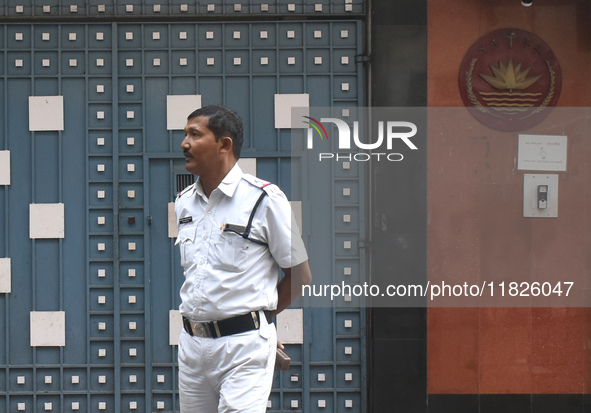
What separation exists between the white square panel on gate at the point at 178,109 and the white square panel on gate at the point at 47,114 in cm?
89

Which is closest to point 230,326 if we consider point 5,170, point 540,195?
point 5,170

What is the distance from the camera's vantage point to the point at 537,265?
5.90 meters

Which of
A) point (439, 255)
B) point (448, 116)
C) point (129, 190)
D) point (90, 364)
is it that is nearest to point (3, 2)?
point (129, 190)

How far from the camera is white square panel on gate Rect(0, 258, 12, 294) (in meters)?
5.87

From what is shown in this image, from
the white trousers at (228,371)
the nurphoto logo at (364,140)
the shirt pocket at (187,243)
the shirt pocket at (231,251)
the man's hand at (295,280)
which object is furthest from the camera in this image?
the nurphoto logo at (364,140)

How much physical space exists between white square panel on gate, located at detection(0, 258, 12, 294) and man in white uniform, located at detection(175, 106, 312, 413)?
292cm

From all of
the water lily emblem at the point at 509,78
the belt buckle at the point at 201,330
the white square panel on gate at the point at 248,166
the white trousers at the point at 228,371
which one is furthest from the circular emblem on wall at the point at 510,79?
the belt buckle at the point at 201,330

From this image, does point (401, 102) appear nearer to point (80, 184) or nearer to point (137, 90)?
point (137, 90)

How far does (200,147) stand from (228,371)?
1.08 metres

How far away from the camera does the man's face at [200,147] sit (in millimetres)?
3451

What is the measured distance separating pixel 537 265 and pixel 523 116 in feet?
4.09

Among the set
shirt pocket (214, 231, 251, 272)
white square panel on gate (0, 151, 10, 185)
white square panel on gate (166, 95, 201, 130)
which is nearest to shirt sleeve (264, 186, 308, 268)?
shirt pocket (214, 231, 251, 272)

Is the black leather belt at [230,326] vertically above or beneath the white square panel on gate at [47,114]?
beneath

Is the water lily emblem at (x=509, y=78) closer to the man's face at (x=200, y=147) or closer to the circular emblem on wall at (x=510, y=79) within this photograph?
the circular emblem on wall at (x=510, y=79)
